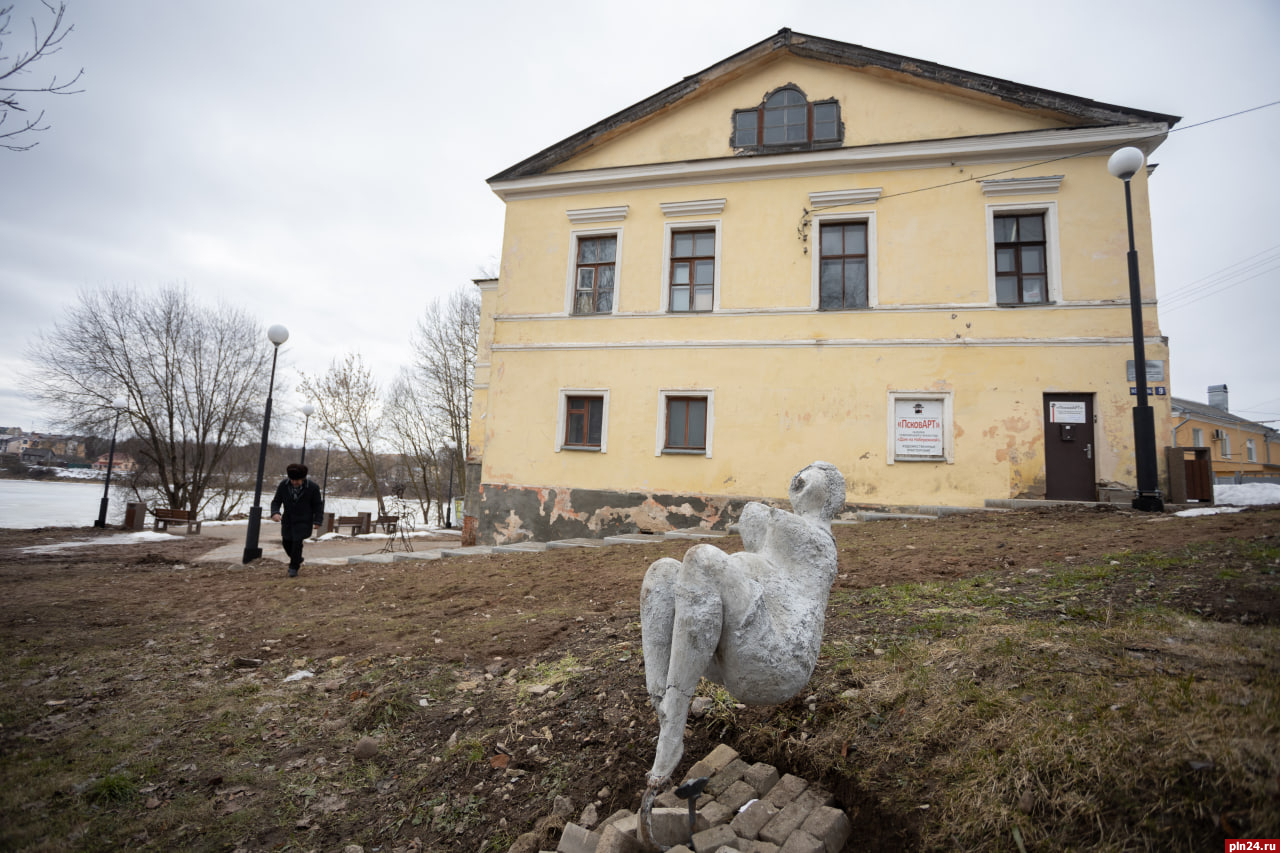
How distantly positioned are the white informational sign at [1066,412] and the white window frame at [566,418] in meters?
8.43

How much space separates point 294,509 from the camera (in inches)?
333

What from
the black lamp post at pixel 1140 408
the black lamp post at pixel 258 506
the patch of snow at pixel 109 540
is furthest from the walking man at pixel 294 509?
the black lamp post at pixel 1140 408

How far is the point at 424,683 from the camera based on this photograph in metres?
3.81

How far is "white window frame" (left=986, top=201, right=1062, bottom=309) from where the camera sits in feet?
35.0

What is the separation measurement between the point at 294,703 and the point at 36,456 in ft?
82.3

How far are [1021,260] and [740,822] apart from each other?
40.5 ft

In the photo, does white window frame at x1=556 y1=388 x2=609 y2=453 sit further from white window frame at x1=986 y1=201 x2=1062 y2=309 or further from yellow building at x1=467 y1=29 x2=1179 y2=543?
white window frame at x1=986 y1=201 x2=1062 y2=309

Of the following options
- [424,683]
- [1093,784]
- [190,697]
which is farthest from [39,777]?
[1093,784]

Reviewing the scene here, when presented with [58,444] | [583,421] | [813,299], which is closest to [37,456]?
[58,444]

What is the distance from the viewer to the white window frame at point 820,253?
1147 centimetres

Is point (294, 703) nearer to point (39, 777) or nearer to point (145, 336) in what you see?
point (39, 777)

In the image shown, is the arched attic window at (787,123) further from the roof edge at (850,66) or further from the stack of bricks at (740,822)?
the stack of bricks at (740,822)

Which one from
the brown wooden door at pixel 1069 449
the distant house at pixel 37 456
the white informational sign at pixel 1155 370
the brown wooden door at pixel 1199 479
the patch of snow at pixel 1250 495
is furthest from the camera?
the distant house at pixel 37 456

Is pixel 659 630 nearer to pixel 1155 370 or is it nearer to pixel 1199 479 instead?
pixel 1199 479
